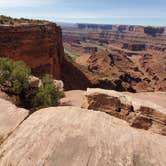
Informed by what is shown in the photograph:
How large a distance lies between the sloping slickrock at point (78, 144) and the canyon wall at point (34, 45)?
45.2 metres

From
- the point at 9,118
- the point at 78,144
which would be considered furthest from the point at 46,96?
the point at 78,144

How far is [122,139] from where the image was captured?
17.2m

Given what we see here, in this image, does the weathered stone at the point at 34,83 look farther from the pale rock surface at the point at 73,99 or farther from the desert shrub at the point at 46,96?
the pale rock surface at the point at 73,99

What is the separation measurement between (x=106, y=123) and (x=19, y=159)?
5.37 metres

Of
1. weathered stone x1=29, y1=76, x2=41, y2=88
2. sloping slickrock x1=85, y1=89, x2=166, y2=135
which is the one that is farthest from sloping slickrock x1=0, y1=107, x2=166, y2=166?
weathered stone x1=29, y1=76, x2=41, y2=88

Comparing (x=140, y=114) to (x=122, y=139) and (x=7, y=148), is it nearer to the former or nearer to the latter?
(x=122, y=139)

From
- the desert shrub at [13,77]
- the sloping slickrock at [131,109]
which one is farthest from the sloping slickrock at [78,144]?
the desert shrub at [13,77]

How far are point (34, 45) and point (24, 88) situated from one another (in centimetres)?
3283

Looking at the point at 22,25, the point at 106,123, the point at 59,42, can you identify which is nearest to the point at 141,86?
the point at 59,42

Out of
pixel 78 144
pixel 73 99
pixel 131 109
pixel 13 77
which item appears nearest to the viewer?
pixel 78 144

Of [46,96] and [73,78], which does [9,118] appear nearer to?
[46,96]

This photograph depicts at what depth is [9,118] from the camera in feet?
69.7

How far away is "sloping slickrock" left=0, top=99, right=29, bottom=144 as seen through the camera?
19203 mm

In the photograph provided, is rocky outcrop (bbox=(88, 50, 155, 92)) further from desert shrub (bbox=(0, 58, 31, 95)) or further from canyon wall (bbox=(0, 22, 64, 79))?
desert shrub (bbox=(0, 58, 31, 95))
